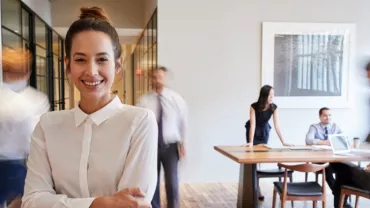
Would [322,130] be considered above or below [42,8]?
below

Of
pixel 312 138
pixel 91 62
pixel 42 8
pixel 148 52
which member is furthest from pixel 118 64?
pixel 42 8

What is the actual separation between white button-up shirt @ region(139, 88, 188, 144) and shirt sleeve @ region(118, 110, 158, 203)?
110 inches

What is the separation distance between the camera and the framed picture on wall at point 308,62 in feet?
18.8

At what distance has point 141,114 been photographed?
104 cm

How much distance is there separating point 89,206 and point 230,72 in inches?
194

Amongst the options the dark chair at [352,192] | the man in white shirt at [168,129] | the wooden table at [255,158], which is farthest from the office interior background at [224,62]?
A: the dark chair at [352,192]

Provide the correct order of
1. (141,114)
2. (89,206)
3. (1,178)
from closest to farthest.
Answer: (89,206) → (141,114) → (1,178)

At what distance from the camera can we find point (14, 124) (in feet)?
7.62

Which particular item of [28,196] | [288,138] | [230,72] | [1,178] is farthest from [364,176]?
[28,196]

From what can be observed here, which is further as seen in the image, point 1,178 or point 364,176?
point 364,176

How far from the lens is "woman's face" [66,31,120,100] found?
992mm

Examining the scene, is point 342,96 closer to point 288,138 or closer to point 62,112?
point 288,138

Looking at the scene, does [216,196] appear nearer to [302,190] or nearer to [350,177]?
[302,190]

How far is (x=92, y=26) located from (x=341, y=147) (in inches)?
147
